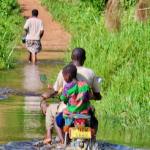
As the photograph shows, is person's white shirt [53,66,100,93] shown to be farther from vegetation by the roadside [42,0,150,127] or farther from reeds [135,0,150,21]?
reeds [135,0,150,21]

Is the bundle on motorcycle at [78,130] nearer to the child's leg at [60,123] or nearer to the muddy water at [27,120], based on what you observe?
the child's leg at [60,123]

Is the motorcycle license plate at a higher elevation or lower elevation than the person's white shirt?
lower

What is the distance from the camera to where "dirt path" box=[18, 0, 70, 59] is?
2686 centimetres

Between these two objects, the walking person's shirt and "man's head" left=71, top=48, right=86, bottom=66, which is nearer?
"man's head" left=71, top=48, right=86, bottom=66

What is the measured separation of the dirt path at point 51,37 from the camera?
26.9m

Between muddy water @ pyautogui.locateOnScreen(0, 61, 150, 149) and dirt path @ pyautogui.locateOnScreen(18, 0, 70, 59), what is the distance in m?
7.57

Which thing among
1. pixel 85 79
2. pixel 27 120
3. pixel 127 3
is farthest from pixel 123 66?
pixel 127 3

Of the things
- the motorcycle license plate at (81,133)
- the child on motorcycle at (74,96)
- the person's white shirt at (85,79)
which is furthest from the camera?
the person's white shirt at (85,79)

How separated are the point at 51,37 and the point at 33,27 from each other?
28.3ft

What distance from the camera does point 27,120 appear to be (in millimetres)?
13047

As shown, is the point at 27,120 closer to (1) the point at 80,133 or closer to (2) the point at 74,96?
(2) the point at 74,96

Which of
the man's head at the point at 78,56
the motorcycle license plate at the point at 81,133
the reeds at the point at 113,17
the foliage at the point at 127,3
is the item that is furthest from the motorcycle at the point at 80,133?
the foliage at the point at 127,3

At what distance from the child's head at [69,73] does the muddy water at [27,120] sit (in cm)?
165

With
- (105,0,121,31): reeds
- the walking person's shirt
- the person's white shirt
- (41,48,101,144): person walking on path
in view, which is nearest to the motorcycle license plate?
(41,48,101,144): person walking on path
